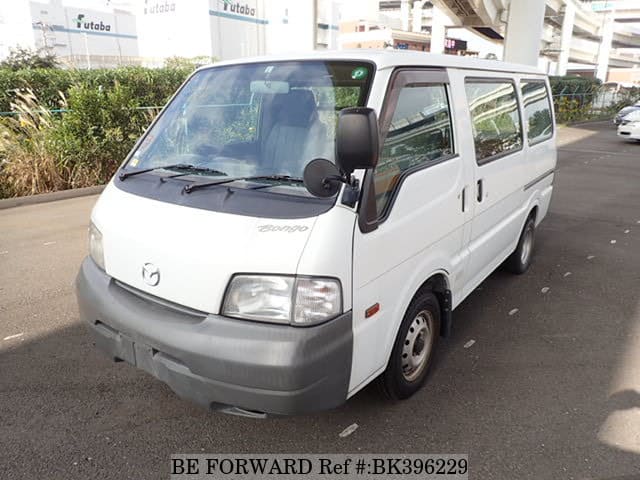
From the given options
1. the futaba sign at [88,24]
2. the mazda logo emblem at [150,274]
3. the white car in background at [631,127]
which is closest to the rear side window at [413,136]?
the mazda logo emblem at [150,274]

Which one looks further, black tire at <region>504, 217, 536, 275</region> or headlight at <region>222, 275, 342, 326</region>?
black tire at <region>504, 217, 536, 275</region>

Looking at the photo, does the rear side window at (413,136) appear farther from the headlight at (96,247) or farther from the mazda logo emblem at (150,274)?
the headlight at (96,247)

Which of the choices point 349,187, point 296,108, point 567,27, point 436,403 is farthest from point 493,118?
point 567,27

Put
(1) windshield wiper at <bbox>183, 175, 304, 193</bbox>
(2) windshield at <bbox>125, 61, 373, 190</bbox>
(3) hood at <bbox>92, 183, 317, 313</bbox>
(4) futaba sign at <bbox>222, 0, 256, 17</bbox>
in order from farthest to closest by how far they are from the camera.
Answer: (4) futaba sign at <bbox>222, 0, 256, 17</bbox>
(2) windshield at <bbox>125, 61, 373, 190</bbox>
(1) windshield wiper at <bbox>183, 175, 304, 193</bbox>
(3) hood at <bbox>92, 183, 317, 313</bbox>

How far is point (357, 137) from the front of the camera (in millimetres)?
2082

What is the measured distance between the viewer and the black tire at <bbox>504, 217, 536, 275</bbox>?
4.99m

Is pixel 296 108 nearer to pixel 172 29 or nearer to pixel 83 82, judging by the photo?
pixel 83 82

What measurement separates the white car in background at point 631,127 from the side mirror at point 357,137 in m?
17.4

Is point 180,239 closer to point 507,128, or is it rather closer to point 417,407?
point 417,407

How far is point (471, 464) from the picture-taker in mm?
2615

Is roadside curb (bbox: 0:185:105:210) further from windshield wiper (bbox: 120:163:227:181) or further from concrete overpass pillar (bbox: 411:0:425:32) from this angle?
concrete overpass pillar (bbox: 411:0:425:32)

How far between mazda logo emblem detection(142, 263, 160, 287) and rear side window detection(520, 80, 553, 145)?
366 cm

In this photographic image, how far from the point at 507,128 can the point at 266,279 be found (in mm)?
2854

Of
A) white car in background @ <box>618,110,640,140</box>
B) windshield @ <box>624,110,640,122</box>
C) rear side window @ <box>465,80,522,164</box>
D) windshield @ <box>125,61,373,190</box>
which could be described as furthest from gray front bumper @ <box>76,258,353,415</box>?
windshield @ <box>624,110,640,122</box>
